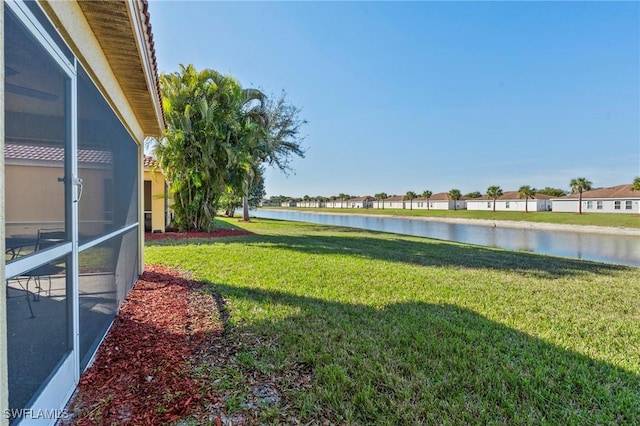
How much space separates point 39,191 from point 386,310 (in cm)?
386

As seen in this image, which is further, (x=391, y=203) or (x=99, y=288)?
(x=391, y=203)

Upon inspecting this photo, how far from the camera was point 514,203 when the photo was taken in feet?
210

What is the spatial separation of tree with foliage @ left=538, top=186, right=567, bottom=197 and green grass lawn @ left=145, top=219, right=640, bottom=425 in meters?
71.4

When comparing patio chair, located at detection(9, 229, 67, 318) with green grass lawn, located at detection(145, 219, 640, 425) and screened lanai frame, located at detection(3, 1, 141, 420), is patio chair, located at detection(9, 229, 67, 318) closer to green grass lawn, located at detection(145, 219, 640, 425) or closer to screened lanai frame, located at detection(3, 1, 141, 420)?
screened lanai frame, located at detection(3, 1, 141, 420)

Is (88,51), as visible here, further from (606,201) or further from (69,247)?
(606,201)

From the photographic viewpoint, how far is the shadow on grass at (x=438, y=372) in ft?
7.23

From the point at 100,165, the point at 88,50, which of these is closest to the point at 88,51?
the point at 88,50

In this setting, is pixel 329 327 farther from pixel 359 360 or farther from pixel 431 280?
pixel 431 280

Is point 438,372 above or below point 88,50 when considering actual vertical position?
below

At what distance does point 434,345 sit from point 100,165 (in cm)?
378

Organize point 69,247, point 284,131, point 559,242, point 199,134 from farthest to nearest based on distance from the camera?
point 284,131, point 559,242, point 199,134, point 69,247

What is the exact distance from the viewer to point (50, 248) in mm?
1936

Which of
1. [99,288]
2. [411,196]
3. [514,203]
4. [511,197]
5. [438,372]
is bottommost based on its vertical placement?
[438,372]

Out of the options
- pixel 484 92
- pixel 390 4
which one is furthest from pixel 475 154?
pixel 390 4
